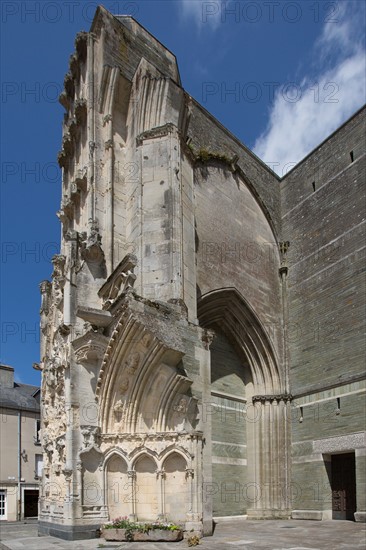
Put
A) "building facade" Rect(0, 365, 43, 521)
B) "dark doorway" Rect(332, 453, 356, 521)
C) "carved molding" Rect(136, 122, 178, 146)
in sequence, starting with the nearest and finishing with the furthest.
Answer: "carved molding" Rect(136, 122, 178, 146) < "dark doorway" Rect(332, 453, 356, 521) < "building facade" Rect(0, 365, 43, 521)

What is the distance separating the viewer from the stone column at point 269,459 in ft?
56.2

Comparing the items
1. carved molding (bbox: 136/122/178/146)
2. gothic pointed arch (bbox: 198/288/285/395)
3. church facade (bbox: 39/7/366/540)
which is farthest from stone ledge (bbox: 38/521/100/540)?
carved molding (bbox: 136/122/178/146)

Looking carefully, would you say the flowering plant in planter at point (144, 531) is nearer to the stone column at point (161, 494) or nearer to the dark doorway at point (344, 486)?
the stone column at point (161, 494)

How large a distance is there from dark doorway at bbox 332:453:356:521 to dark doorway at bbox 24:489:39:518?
17.2m

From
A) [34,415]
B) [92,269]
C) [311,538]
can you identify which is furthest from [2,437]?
[311,538]

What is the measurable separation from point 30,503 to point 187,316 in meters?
20.2

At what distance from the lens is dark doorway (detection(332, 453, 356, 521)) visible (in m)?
16.5

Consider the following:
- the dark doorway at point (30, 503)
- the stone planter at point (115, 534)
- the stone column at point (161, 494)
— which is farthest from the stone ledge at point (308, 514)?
the dark doorway at point (30, 503)

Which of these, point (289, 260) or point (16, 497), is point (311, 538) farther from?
point (16, 497)

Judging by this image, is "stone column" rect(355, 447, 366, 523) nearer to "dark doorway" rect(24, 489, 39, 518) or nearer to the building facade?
the building facade

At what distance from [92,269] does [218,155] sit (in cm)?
Result: 697

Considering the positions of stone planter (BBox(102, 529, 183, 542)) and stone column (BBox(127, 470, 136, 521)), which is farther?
stone column (BBox(127, 470, 136, 521))

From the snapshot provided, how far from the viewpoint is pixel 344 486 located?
16.8m

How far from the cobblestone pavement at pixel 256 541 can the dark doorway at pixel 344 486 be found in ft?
8.46
